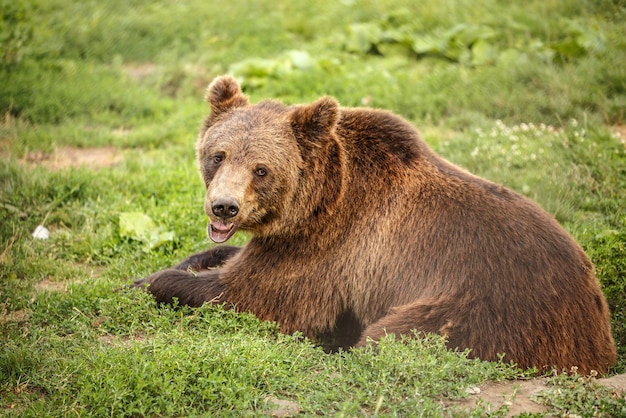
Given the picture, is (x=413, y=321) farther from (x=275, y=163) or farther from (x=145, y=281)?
(x=145, y=281)

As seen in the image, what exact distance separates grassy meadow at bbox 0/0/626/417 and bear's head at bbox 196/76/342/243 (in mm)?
796

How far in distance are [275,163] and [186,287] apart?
4.17 feet

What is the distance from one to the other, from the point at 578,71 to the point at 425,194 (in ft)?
20.4

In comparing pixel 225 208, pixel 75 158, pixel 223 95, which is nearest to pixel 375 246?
pixel 225 208

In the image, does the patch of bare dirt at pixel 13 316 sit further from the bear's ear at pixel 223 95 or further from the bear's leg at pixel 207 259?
the bear's ear at pixel 223 95

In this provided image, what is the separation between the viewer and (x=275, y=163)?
18.4ft

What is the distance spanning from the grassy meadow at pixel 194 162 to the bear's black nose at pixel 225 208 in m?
0.83

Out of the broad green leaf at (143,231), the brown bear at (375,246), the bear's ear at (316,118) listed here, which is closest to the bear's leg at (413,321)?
the brown bear at (375,246)

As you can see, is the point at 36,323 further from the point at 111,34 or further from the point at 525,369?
the point at 111,34

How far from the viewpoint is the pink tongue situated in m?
5.48

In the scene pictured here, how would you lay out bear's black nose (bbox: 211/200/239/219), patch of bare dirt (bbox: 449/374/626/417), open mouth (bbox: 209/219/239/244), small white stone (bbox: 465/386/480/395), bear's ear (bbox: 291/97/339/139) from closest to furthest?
patch of bare dirt (bbox: 449/374/626/417), small white stone (bbox: 465/386/480/395), bear's black nose (bbox: 211/200/239/219), open mouth (bbox: 209/219/239/244), bear's ear (bbox: 291/97/339/139)

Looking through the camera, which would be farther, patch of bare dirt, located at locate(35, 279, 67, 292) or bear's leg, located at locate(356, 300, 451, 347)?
Answer: patch of bare dirt, located at locate(35, 279, 67, 292)

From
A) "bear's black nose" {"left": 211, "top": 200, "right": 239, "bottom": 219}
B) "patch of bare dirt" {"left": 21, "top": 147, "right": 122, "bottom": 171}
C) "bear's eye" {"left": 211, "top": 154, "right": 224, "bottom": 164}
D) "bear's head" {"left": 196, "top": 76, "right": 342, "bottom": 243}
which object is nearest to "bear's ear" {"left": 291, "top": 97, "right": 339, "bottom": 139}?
"bear's head" {"left": 196, "top": 76, "right": 342, "bottom": 243}

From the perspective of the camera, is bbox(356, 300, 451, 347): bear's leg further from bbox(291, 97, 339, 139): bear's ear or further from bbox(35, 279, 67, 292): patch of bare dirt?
bbox(35, 279, 67, 292): patch of bare dirt
